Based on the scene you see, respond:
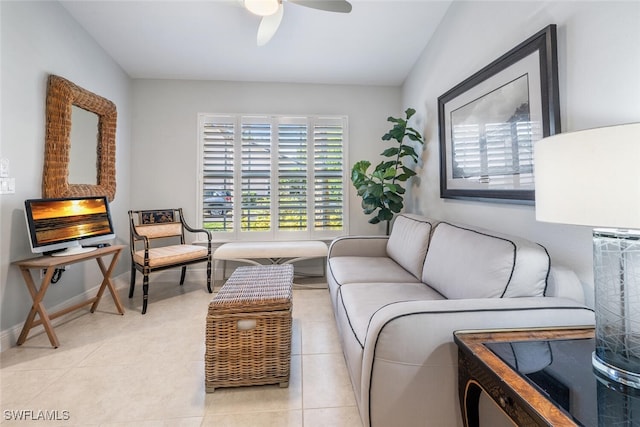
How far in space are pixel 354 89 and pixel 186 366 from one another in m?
3.64

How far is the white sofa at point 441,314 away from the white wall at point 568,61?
0.25m

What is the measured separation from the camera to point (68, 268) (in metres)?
2.41

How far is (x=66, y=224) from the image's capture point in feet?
6.84

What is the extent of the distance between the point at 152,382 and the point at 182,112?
124 inches

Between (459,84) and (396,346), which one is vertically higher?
(459,84)

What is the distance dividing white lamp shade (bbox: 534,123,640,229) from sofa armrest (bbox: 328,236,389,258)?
1918mm

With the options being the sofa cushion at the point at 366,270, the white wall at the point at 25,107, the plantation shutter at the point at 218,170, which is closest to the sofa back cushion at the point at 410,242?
the sofa cushion at the point at 366,270

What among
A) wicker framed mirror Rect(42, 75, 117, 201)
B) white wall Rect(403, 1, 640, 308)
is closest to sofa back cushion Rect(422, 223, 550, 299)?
white wall Rect(403, 1, 640, 308)

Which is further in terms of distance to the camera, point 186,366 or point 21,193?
point 21,193

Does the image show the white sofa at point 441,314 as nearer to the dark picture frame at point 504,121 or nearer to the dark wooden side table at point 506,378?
the dark wooden side table at point 506,378

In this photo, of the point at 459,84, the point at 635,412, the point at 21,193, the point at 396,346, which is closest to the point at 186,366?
the point at 396,346

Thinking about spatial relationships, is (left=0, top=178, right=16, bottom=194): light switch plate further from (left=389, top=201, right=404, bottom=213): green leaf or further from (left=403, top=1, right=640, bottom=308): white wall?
(left=403, top=1, right=640, bottom=308): white wall

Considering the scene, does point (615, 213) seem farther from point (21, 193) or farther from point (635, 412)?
point (21, 193)

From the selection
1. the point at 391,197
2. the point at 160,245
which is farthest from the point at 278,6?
the point at 160,245
